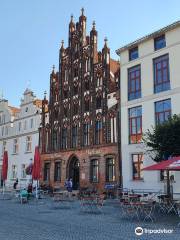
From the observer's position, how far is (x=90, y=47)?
32.3 m

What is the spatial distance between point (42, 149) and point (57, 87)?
24.3 feet

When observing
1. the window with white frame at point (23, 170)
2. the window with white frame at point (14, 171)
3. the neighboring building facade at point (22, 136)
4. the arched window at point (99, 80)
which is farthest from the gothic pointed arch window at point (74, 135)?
the window with white frame at point (14, 171)

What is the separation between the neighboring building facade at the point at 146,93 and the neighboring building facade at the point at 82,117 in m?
1.72

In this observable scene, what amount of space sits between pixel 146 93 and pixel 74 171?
11859 mm

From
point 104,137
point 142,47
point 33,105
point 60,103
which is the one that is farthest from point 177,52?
point 33,105

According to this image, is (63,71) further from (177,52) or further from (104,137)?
(177,52)

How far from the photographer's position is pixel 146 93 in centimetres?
2525

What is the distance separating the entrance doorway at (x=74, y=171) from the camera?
31.5 m

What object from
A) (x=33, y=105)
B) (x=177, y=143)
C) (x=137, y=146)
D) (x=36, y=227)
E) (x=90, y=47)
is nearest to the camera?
(x=36, y=227)

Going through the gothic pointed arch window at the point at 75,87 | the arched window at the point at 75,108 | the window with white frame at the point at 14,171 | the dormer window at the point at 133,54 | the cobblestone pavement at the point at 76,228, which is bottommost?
the cobblestone pavement at the point at 76,228

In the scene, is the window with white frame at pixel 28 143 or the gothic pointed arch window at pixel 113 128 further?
the window with white frame at pixel 28 143

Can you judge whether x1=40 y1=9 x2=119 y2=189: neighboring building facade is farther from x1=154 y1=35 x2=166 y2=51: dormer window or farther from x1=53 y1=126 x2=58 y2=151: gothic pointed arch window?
x1=154 y1=35 x2=166 y2=51: dormer window

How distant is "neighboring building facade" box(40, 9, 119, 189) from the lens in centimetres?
2855

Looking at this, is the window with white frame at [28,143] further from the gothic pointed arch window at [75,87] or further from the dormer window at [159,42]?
the dormer window at [159,42]
